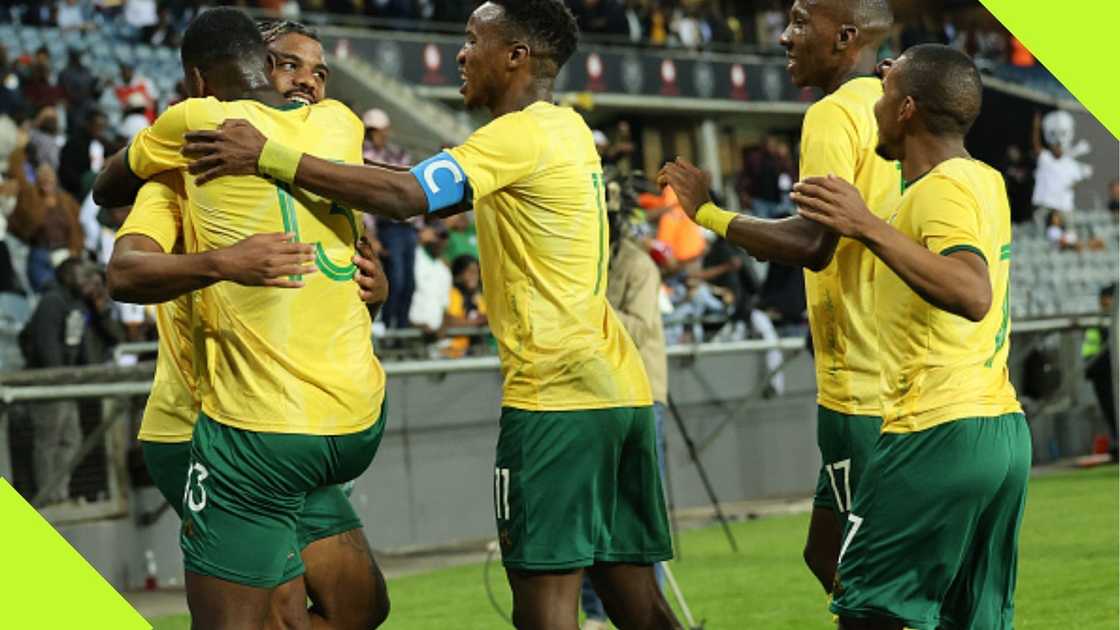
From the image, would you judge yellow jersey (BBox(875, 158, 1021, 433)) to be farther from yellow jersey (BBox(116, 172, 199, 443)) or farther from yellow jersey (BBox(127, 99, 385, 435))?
yellow jersey (BBox(116, 172, 199, 443))

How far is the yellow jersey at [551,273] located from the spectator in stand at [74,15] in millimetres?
18217

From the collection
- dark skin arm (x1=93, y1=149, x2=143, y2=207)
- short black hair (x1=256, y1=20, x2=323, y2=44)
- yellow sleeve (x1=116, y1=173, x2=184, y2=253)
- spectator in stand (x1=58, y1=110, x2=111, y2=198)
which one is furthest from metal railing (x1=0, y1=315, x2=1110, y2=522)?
yellow sleeve (x1=116, y1=173, x2=184, y2=253)

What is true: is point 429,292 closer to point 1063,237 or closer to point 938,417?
point 938,417

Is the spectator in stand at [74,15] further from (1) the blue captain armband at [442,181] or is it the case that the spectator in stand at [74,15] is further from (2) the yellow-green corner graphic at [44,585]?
(1) the blue captain armband at [442,181]

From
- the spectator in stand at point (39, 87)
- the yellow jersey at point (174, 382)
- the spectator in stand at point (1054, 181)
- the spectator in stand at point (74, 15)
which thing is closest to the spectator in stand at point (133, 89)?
the spectator in stand at point (39, 87)

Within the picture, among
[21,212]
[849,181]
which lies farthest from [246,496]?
[21,212]

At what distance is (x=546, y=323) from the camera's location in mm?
5727

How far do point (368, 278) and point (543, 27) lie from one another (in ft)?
3.18

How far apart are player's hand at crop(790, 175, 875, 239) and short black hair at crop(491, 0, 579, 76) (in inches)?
45.9

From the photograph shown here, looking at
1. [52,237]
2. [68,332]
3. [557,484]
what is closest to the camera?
[557,484]

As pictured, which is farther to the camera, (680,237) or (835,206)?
(680,237)

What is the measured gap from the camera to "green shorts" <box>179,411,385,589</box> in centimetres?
527

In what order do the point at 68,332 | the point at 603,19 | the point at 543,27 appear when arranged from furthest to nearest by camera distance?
the point at 603,19 < the point at 68,332 < the point at 543,27

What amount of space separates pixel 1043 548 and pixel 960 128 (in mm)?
7370
